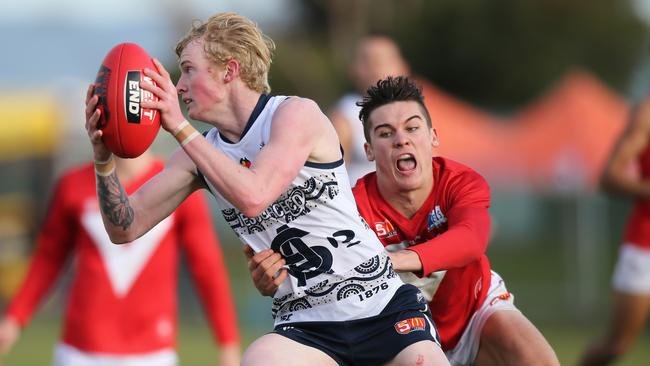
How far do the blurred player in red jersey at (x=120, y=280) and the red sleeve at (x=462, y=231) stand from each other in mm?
2168

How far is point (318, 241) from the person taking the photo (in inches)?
182

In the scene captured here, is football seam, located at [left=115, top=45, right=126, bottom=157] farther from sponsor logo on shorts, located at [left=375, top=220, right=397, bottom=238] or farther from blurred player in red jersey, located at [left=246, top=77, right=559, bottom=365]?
sponsor logo on shorts, located at [left=375, top=220, right=397, bottom=238]

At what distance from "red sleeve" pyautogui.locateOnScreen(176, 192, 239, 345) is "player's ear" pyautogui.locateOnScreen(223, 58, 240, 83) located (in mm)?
2230

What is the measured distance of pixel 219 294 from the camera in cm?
696

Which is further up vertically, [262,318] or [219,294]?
[219,294]

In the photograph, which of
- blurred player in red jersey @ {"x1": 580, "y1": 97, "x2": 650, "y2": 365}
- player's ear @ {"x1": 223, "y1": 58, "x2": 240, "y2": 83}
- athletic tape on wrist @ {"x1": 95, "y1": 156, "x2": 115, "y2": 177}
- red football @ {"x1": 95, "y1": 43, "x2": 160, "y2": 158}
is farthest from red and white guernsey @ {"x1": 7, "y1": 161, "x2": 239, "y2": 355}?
blurred player in red jersey @ {"x1": 580, "y1": 97, "x2": 650, "y2": 365}

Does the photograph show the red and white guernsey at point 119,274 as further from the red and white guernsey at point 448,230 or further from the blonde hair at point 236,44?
the blonde hair at point 236,44

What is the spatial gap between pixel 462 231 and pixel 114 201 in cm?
147

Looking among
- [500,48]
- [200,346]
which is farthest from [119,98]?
[500,48]

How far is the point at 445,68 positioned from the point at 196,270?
33.6 m

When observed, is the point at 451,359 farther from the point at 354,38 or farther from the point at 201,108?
the point at 354,38

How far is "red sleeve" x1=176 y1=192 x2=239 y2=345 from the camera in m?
6.87

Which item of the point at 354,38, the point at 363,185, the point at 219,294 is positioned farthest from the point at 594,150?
the point at 354,38

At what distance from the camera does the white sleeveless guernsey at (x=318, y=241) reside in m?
4.63
